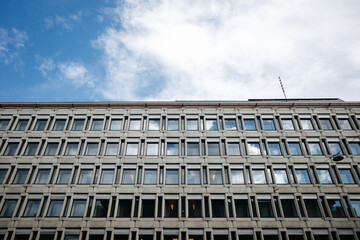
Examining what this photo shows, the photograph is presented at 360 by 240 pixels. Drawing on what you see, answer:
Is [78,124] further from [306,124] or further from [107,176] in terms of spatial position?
[306,124]

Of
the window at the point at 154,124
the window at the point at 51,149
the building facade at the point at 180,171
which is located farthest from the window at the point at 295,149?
the window at the point at 51,149

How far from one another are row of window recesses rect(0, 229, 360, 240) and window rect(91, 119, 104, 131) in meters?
11.1

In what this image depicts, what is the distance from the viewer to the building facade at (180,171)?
2156cm

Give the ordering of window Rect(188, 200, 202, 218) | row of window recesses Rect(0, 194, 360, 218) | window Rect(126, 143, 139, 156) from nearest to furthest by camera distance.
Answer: row of window recesses Rect(0, 194, 360, 218) < window Rect(188, 200, 202, 218) < window Rect(126, 143, 139, 156)

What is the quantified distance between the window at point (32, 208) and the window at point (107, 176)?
253 inches

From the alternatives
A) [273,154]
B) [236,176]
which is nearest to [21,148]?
[236,176]

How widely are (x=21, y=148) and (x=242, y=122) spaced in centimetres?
2575

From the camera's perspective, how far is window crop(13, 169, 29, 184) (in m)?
23.9

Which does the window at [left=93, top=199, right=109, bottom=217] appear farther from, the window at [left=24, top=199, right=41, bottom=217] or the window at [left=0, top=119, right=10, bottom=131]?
the window at [left=0, top=119, right=10, bottom=131]

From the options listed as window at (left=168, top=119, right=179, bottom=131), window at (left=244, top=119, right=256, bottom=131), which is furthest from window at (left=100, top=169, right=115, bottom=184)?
window at (left=244, top=119, right=256, bottom=131)

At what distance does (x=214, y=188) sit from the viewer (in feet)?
76.8

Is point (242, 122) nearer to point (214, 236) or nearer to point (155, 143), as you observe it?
point (155, 143)

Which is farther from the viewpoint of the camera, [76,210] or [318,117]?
[318,117]

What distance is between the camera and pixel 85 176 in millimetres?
24219
